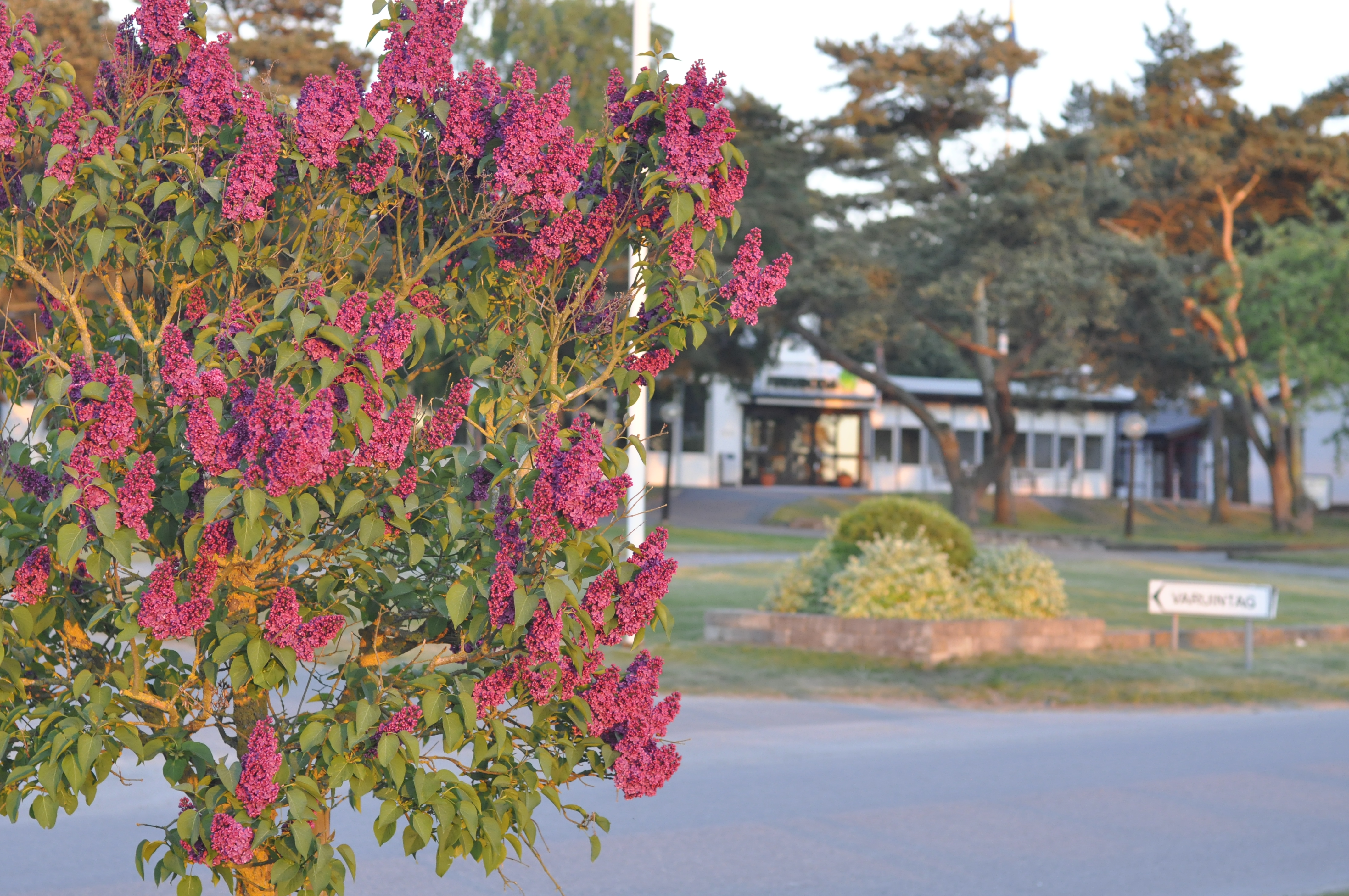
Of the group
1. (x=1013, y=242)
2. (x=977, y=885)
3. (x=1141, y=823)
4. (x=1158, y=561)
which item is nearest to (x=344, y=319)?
(x=977, y=885)

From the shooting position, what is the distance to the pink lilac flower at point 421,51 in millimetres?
4109

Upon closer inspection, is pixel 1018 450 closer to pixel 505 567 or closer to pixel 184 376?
pixel 505 567

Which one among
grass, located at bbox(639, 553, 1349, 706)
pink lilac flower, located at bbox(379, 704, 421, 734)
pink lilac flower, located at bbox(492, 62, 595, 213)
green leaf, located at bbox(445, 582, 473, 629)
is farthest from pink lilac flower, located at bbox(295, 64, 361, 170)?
grass, located at bbox(639, 553, 1349, 706)

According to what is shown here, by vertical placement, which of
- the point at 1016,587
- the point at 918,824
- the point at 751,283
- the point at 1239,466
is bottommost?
the point at 918,824

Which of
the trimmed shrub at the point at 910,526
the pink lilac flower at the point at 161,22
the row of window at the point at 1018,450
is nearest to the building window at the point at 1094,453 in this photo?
the row of window at the point at 1018,450

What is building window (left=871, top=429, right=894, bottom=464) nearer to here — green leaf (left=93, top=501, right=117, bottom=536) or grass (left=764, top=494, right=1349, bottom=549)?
grass (left=764, top=494, right=1349, bottom=549)

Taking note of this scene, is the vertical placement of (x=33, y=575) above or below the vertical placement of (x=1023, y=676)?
above

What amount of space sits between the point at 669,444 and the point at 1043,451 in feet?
58.4

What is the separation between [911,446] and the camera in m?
63.7

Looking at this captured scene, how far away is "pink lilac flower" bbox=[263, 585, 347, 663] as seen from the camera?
143 inches

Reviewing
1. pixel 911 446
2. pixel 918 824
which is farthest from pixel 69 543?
pixel 911 446

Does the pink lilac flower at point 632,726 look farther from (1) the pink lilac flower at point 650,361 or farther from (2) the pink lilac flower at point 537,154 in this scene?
(2) the pink lilac flower at point 537,154

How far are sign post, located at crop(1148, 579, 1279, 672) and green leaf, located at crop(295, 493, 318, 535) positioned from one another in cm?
1223

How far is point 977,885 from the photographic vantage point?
6.70 m
